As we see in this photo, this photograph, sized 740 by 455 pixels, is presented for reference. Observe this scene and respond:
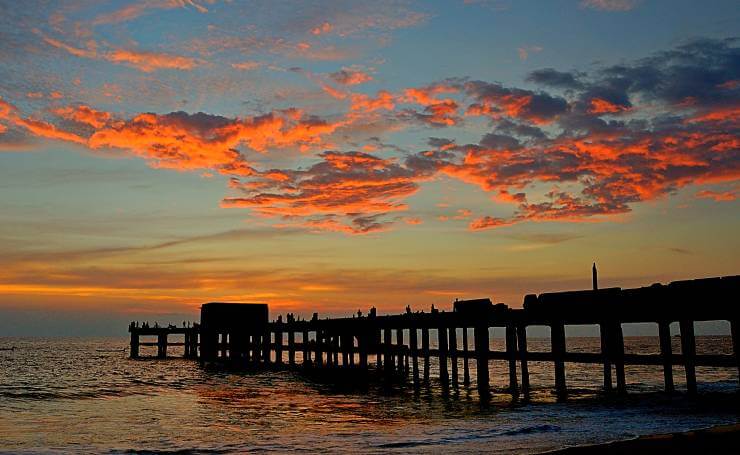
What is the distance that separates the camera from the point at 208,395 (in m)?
37.8

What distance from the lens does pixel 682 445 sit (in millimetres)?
11062

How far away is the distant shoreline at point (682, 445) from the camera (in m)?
10.9

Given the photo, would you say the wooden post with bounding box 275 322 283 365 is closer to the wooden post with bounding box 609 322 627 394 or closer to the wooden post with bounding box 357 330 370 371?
the wooden post with bounding box 357 330 370 371

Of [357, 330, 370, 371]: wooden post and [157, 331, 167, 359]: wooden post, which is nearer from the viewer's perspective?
[357, 330, 370, 371]: wooden post

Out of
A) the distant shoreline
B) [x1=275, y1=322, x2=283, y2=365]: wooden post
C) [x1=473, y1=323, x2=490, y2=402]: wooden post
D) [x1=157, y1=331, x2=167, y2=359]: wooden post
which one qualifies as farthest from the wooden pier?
the distant shoreline

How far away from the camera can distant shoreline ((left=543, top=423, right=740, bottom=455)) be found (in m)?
10.9

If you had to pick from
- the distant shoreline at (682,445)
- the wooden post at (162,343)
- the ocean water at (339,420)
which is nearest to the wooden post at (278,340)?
the ocean water at (339,420)

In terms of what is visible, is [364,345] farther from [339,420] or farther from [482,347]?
[339,420]

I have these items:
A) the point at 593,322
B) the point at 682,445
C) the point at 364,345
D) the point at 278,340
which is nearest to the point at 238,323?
the point at 278,340

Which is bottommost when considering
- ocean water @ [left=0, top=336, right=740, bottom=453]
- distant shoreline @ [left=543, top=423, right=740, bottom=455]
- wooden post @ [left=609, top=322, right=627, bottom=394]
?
ocean water @ [left=0, top=336, right=740, bottom=453]

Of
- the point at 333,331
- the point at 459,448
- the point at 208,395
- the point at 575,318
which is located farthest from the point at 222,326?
the point at 459,448

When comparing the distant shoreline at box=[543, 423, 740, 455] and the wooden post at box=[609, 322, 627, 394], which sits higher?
the wooden post at box=[609, 322, 627, 394]

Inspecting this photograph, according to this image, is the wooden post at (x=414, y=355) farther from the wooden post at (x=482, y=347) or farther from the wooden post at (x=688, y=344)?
the wooden post at (x=688, y=344)

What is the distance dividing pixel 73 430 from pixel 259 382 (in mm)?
22613
